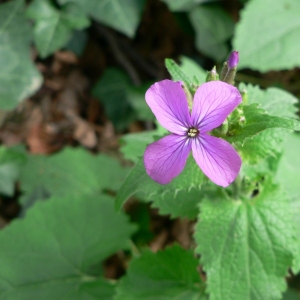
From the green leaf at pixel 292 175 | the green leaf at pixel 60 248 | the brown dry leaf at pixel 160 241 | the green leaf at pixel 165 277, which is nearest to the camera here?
the green leaf at pixel 292 175

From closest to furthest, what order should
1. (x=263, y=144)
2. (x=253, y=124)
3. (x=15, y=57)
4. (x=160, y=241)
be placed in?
(x=253, y=124)
(x=263, y=144)
(x=15, y=57)
(x=160, y=241)

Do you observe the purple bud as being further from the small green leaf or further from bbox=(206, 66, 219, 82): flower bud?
the small green leaf

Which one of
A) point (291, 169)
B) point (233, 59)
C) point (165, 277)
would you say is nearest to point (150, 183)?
point (233, 59)

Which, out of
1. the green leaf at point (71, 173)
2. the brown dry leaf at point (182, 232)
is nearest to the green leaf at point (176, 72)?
the green leaf at point (71, 173)

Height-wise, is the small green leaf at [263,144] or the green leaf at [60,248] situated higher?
the small green leaf at [263,144]

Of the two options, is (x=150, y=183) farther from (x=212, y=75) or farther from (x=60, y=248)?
(x=60, y=248)

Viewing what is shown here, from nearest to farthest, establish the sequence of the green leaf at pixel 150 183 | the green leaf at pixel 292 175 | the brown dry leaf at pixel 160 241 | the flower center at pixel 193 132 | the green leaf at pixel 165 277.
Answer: the flower center at pixel 193 132 → the green leaf at pixel 150 183 → the green leaf at pixel 292 175 → the green leaf at pixel 165 277 → the brown dry leaf at pixel 160 241

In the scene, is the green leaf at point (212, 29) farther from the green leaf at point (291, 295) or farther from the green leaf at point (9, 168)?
the green leaf at point (291, 295)
